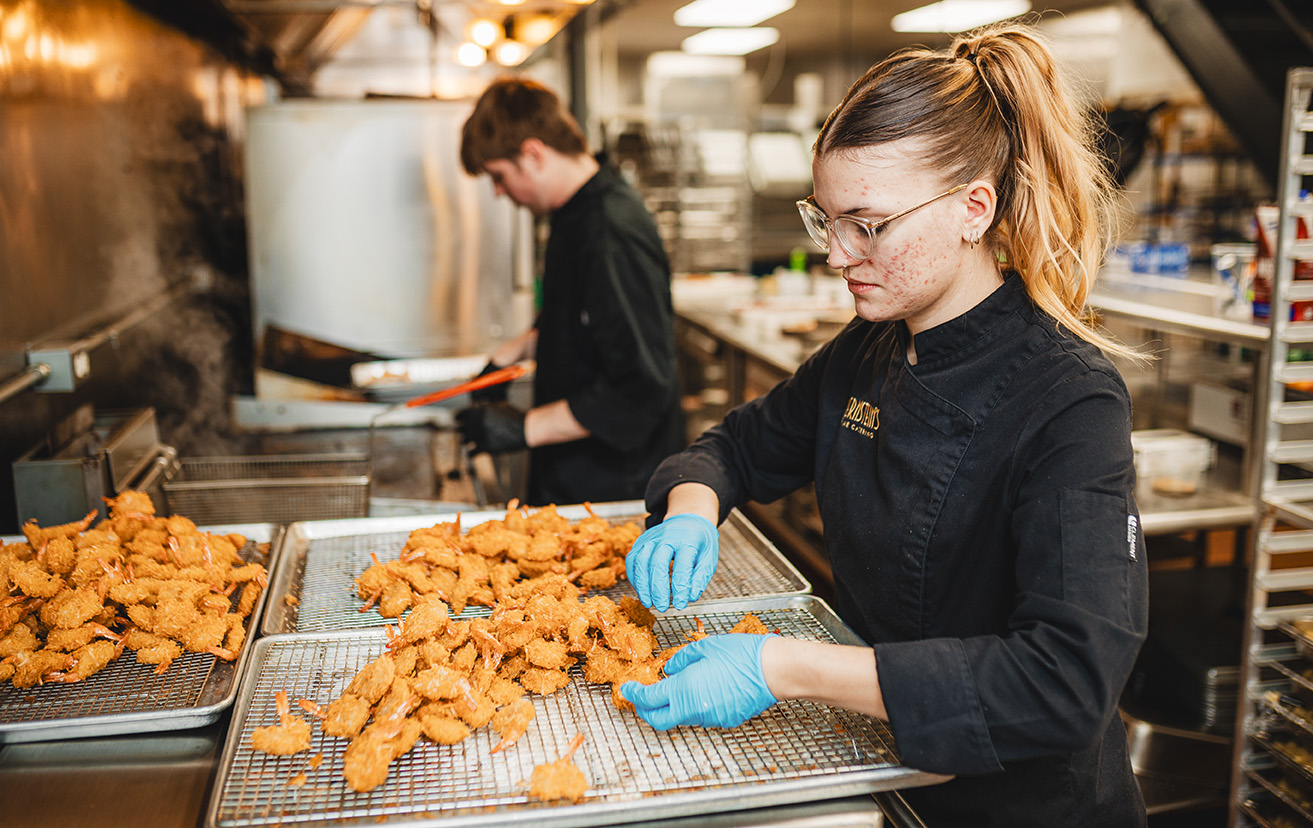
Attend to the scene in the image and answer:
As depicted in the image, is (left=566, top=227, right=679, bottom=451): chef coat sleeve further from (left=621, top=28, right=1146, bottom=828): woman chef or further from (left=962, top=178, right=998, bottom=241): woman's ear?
(left=962, top=178, right=998, bottom=241): woman's ear

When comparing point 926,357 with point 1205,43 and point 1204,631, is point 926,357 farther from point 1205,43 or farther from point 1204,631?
point 1205,43

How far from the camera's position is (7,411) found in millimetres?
2098

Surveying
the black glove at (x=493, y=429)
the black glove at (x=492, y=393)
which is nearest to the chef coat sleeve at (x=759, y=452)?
the black glove at (x=493, y=429)

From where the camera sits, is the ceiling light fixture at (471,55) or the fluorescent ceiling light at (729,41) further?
the fluorescent ceiling light at (729,41)

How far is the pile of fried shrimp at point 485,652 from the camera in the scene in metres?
1.17

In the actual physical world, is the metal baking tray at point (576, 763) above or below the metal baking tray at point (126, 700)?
below

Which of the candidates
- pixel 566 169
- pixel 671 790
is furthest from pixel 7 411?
pixel 671 790

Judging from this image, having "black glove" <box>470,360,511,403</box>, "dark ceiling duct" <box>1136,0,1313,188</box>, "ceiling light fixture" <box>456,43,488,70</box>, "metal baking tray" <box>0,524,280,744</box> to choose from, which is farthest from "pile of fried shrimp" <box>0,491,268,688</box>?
A: "ceiling light fixture" <box>456,43,488,70</box>

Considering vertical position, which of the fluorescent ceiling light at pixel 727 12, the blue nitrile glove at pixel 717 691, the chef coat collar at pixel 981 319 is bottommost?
the blue nitrile glove at pixel 717 691

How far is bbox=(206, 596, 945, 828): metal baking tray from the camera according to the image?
1058 mm

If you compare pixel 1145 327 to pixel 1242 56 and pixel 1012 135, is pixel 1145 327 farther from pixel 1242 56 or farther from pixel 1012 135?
pixel 1012 135

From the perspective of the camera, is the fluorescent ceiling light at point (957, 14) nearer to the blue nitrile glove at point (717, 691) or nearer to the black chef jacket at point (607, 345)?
the black chef jacket at point (607, 345)

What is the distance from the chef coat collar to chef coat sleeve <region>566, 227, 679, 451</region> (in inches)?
50.8

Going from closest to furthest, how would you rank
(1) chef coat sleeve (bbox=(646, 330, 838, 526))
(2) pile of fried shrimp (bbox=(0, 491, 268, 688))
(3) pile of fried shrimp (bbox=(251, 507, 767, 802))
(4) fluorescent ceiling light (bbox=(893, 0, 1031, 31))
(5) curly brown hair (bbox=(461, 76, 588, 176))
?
(3) pile of fried shrimp (bbox=(251, 507, 767, 802)), (2) pile of fried shrimp (bbox=(0, 491, 268, 688)), (1) chef coat sleeve (bbox=(646, 330, 838, 526)), (5) curly brown hair (bbox=(461, 76, 588, 176)), (4) fluorescent ceiling light (bbox=(893, 0, 1031, 31))
